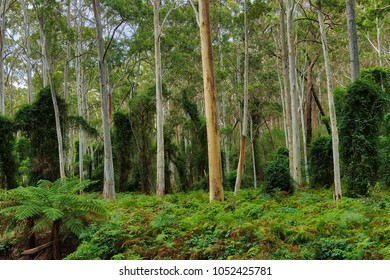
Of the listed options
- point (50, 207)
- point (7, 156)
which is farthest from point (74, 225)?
point (7, 156)

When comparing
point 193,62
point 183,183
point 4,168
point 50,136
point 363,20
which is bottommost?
point 183,183

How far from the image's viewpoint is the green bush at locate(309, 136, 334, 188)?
1689cm

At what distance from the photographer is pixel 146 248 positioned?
5746mm

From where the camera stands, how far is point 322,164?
17.1m

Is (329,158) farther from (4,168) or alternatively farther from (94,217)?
(4,168)

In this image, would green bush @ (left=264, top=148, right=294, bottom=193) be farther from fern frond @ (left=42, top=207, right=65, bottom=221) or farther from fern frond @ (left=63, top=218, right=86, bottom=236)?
fern frond @ (left=42, top=207, right=65, bottom=221)

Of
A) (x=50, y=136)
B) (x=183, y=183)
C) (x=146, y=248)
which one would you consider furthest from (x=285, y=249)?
(x=183, y=183)

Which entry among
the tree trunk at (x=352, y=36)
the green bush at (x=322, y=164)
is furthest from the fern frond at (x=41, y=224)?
the green bush at (x=322, y=164)

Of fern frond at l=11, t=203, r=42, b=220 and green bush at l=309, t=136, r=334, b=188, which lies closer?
fern frond at l=11, t=203, r=42, b=220

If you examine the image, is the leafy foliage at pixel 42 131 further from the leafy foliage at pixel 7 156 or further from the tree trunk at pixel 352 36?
the tree trunk at pixel 352 36

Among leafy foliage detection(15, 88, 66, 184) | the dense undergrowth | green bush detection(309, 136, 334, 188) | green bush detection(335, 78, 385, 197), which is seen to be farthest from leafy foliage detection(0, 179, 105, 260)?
green bush detection(309, 136, 334, 188)

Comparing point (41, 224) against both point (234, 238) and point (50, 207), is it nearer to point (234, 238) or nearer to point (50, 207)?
point (50, 207)
